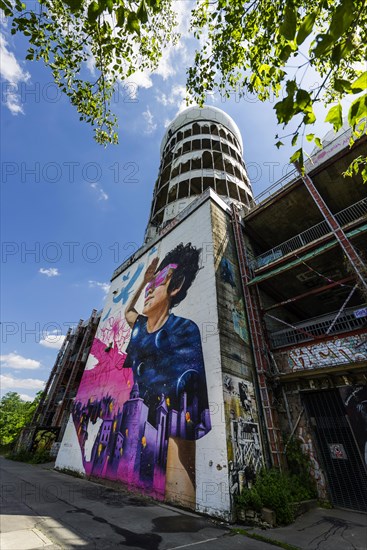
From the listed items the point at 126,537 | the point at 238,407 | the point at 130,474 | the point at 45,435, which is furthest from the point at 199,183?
the point at 45,435

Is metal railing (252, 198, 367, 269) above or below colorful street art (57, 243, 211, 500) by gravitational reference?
above

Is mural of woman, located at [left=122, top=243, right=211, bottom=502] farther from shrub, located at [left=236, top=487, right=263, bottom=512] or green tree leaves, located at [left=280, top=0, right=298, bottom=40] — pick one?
green tree leaves, located at [left=280, top=0, right=298, bottom=40]

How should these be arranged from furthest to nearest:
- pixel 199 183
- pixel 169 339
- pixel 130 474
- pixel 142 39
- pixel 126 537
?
pixel 199 183 < pixel 169 339 < pixel 130 474 < pixel 142 39 < pixel 126 537

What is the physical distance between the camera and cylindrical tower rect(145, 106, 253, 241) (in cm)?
2170

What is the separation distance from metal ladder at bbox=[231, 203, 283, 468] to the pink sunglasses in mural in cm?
372

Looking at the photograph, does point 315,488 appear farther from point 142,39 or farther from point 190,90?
point 142,39

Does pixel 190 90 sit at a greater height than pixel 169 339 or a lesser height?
greater

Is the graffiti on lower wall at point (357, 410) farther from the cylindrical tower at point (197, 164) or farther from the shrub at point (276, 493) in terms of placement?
the cylindrical tower at point (197, 164)

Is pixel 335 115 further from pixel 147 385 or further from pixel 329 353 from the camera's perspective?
pixel 147 385

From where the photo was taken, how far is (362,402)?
873 centimetres

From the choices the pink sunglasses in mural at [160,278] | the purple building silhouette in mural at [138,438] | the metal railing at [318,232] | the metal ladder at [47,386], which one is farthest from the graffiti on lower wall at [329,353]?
the metal ladder at [47,386]

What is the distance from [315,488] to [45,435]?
853 inches

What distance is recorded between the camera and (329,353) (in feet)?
31.2

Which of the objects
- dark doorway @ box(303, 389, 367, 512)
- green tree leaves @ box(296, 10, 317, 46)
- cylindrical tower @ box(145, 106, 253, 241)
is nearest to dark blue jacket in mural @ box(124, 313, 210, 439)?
dark doorway @ box(303, 389, 367, 512)
